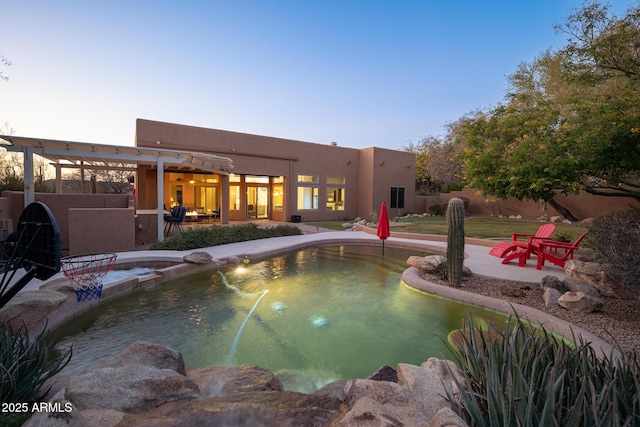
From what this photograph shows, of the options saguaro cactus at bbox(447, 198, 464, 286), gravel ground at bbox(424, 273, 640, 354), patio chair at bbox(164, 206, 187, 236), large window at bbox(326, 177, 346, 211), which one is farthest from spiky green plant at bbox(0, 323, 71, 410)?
large window at bbox(326, 177, 346, 211)

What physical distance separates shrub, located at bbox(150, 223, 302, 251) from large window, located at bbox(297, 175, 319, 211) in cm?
606

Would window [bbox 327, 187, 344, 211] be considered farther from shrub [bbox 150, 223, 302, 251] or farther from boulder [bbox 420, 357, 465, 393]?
boulder [bbox 420, 357, 465, 393]

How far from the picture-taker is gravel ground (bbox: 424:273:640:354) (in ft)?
13.7

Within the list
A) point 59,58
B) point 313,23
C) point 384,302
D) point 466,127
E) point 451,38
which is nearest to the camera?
point 384,302

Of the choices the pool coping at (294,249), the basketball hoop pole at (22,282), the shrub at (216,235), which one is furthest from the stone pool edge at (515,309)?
the shrub at (216,235)

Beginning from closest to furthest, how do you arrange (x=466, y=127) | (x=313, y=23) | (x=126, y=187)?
(x=466, y=127) → (x=313, y=23) → (x=126, y=187)

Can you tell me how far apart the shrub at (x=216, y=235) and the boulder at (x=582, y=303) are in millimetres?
9739

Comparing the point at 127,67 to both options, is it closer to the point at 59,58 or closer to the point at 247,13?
the point at 59,58

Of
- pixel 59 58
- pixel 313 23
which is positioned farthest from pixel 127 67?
pixel 313 23

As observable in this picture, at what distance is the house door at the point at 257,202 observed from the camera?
62.8 feet

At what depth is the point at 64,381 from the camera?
262 cm

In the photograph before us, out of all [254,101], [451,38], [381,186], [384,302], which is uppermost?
[451,38]

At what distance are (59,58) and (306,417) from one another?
1519 centimetres

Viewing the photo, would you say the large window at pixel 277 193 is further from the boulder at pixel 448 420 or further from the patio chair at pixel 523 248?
the boulder at pixel 448 420
